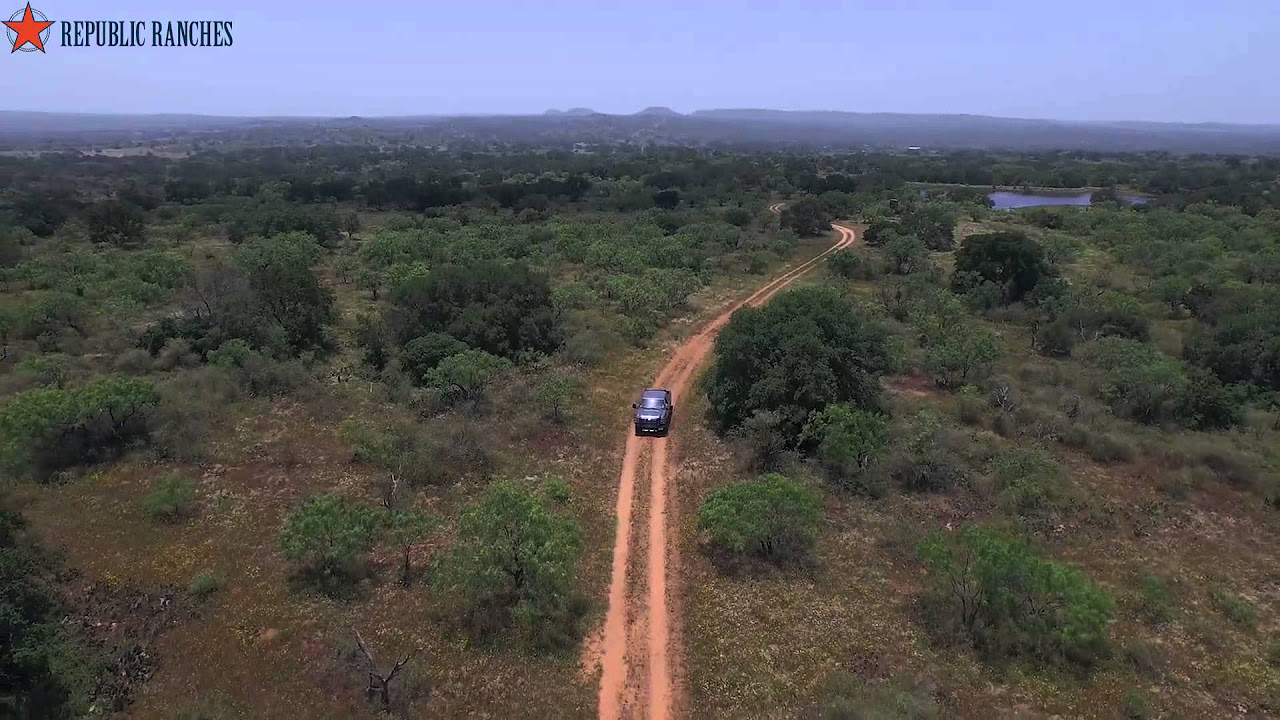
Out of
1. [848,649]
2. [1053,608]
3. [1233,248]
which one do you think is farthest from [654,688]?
[1233,248]

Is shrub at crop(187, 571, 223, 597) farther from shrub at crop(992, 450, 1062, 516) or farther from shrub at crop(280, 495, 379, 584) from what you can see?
shrub at crop(992, 450, 1062, 516)

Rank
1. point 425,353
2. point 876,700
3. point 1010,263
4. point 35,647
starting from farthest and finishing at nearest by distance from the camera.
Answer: point 1010,263 → point 425,353 → point 876,700 → point 35,647

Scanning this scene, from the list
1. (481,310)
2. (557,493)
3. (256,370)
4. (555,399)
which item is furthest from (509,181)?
(557,493)

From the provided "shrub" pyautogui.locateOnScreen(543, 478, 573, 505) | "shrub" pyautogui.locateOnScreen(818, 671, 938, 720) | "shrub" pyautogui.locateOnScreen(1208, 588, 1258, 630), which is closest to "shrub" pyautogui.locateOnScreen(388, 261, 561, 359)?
"shrub" pyautogui.locateOnScreen(543, 478, 573, 505)

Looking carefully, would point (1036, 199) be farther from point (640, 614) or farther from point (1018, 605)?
point (640, 614)

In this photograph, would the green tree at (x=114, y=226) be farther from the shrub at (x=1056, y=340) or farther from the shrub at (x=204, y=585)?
the shrub at (x=1056, y=340)

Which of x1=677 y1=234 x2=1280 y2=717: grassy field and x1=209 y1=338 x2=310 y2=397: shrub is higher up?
x1=209 y1=338 x2=310 y2=397: shrub

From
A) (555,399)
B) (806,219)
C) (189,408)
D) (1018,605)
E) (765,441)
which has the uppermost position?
(806,219)
